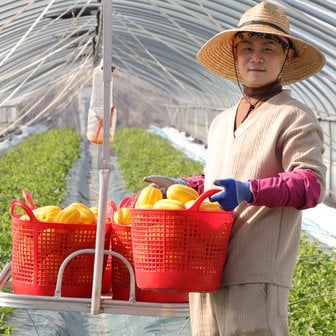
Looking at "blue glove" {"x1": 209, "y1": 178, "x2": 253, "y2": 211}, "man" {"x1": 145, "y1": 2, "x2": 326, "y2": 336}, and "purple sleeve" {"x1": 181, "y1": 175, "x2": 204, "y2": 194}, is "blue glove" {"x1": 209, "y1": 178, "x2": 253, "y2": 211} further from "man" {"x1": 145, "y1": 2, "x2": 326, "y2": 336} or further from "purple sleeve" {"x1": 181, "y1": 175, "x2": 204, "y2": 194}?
"purple sleeve" {"x1": 181, "y1": 175, "x2": 204, "y2": 194}

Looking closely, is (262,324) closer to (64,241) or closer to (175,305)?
(175,305)

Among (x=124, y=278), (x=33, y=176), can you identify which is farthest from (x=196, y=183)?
(x=33, y=176)

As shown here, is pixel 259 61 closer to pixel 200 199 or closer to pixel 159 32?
pixel 200 199

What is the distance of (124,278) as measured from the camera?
402cm

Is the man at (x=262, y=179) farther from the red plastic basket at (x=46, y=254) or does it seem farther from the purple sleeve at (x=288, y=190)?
the red plastic basket at (x=46, y=254)

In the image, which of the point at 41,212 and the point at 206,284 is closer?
the point at 206,284

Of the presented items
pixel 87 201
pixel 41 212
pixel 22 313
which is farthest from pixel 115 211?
pixel 87 201

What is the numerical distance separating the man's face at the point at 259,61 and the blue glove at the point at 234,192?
48cm

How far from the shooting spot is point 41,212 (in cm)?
404

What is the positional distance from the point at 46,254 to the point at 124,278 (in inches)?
14.2

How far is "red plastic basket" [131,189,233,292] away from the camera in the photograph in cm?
326

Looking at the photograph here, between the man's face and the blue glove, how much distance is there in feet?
1.56

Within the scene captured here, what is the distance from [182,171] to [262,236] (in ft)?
43.7

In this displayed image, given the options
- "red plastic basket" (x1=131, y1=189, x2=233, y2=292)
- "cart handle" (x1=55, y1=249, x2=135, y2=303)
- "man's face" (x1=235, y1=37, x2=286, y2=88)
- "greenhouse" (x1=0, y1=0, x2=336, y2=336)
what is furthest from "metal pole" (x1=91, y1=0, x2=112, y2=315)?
"man's face" (x1=235, y1=37, x2=286, y2=88)
